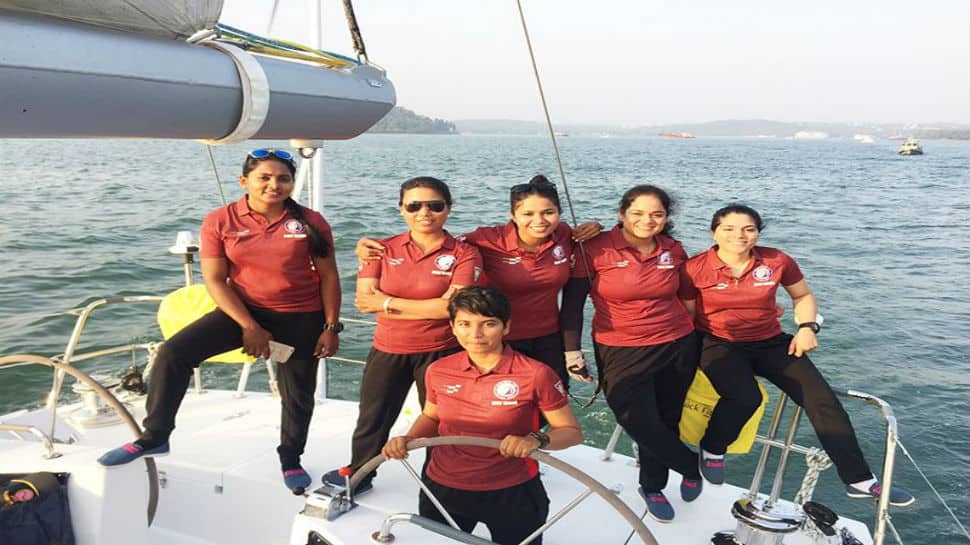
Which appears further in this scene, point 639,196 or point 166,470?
point 166,470

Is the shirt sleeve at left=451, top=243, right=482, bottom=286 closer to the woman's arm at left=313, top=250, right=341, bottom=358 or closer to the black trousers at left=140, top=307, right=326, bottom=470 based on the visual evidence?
the woman's arm at left=313, top=250, right=341, bottom=358

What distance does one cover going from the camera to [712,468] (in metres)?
3.27

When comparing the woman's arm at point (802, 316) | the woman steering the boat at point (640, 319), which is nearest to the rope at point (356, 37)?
the woman steering the boat at point (640, 319)

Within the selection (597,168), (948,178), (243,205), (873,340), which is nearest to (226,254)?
(243,205)

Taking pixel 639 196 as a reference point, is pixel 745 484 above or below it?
below

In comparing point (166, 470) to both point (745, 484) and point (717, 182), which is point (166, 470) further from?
point (717, 182)

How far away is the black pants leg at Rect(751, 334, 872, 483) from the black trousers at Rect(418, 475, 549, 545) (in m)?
1.30

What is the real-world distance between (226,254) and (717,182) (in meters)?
34.9

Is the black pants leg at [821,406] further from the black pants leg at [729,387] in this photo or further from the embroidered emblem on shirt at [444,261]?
the embroidered emblem on shirt at [444,261]

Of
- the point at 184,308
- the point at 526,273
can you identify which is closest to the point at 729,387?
the point at 526,273

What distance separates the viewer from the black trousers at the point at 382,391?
298 centimetres

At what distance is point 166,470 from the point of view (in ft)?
11.7

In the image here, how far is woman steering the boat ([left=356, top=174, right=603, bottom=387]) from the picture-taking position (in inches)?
115

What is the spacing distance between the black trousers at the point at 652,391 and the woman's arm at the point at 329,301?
1.21 meters
